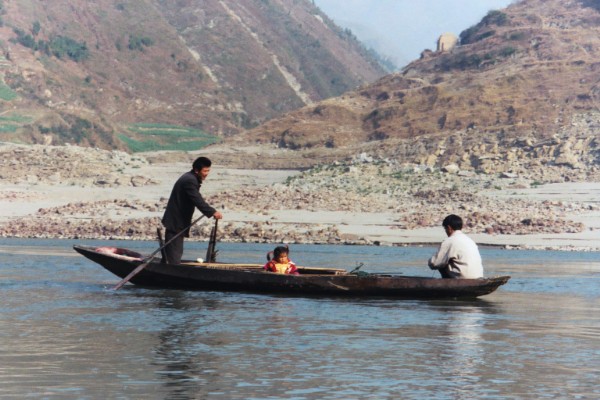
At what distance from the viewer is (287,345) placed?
1462 centimetres

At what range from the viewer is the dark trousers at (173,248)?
863 inches

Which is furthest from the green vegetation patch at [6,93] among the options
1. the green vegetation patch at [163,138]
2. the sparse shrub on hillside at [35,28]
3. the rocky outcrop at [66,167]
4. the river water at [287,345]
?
the river water at [287,345]

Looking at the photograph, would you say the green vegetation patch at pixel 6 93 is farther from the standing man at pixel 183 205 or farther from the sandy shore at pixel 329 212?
the standing man at pixel 183 205

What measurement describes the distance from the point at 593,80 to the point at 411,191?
91.8 feet

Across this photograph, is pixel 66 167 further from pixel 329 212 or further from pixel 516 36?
pixel 516 36

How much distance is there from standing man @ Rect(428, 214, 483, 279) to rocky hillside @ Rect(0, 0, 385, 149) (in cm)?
8596

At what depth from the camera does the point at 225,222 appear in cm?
5600

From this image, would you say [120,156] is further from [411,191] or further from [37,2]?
[37,2]

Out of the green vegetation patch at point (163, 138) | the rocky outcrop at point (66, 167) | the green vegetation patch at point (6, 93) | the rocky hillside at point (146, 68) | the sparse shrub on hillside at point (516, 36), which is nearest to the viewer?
the rocky outcrop at point (66, 167)

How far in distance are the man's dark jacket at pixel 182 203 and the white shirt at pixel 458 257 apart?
4440mm

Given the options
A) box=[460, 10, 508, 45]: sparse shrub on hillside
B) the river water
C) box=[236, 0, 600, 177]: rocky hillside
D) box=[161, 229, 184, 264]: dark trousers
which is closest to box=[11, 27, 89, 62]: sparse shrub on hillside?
box=[236, 0, 600, 177]: rocky hillside

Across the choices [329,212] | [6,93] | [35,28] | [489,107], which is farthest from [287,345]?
[35,28]

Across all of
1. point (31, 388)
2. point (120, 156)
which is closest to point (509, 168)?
point (120, 156)

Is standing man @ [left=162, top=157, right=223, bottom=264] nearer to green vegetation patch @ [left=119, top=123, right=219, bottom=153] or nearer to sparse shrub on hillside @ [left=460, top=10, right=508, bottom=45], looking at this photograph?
sparse shrub on hillside @ [left=460, top=10, right=508, bottom=45]
